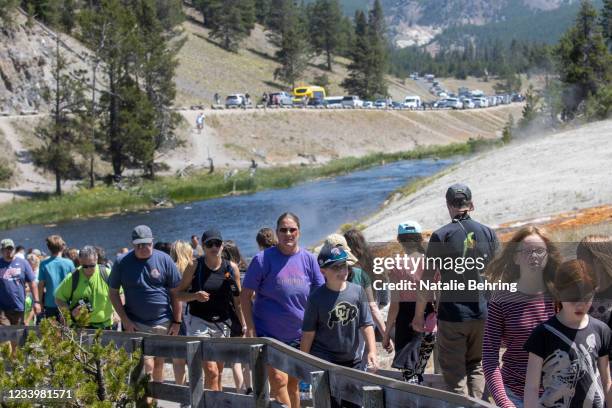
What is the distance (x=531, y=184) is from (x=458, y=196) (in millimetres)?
20997

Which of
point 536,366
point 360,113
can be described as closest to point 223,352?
point 536,366

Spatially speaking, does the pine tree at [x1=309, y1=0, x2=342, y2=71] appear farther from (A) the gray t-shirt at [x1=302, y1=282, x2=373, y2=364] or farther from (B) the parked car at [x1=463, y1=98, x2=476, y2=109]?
(A) the gray t-shirt at [x1=302, y1=282, x2=373, y2=364]

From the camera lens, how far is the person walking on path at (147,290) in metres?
9.65

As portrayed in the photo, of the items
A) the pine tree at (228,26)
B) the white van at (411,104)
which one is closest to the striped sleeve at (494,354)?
the white van at (411,104)

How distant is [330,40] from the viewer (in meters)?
142

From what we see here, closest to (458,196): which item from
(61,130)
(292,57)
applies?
(61,130)

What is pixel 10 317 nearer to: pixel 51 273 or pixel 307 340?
pixel 51 273

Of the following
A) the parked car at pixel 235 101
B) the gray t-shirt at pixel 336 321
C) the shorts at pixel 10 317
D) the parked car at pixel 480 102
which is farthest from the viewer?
the parked car at pixel 480 102

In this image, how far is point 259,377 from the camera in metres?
7.54

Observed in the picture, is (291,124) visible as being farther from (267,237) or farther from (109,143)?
(267,237)

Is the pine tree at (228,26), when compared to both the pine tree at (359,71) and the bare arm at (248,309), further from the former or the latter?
the bare arm at (248,309)

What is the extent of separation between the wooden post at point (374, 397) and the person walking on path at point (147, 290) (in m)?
4.29

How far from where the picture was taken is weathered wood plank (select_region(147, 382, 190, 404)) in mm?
8477

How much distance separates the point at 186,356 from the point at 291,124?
77890 mm
